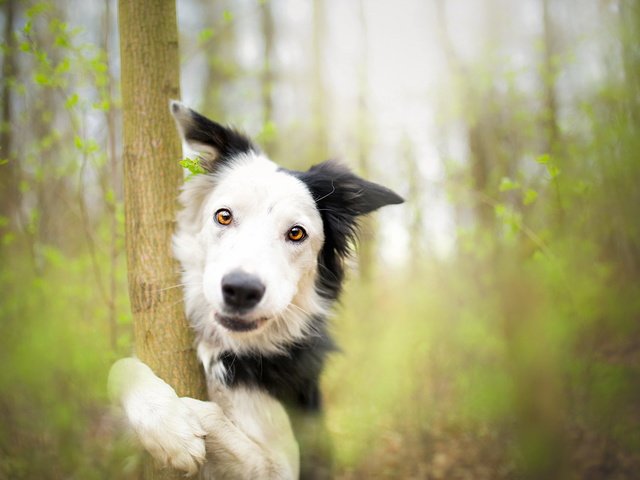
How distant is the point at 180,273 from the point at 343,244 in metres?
1.17

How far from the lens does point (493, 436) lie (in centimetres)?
562

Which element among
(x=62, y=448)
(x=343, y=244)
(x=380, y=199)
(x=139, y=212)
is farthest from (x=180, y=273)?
(x=62, y=448)

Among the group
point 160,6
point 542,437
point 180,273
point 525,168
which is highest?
point 160,6

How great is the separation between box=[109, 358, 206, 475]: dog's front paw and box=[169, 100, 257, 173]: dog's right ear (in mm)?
1461

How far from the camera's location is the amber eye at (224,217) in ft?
8.72

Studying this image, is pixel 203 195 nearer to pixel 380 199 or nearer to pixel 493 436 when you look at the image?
pixel 380 199

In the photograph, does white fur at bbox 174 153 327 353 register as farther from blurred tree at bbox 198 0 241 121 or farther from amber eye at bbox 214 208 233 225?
blurred tree at bbox 198 0 241 121

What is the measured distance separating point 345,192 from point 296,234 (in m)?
0.55

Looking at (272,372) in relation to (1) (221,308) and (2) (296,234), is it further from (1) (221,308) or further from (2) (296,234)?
(2) (296,234)

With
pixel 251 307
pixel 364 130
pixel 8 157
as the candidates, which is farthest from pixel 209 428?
pixel 364 130

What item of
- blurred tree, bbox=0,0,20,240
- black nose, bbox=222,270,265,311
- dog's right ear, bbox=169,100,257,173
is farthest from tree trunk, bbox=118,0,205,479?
blurred tree, bbox=0,0,20,240

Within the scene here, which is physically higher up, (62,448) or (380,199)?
(380,199)

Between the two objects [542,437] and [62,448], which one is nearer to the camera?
[62,448]

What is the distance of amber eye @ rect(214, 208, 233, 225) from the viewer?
8.72ft
